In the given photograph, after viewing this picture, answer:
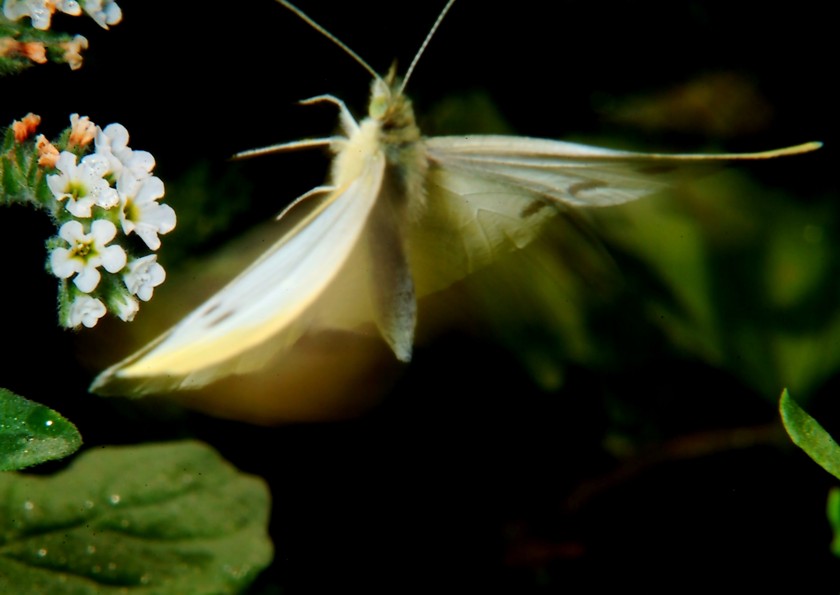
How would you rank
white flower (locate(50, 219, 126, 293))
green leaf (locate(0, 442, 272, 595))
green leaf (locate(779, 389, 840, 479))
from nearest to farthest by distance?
green leaf (locate(779, 389, 840, 479))
white flower (locate(50, 219, 126, 293))
green leaf (locate(0, 442, 272, 595))

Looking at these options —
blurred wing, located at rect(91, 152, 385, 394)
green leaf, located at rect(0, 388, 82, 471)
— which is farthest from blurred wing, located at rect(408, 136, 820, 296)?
→ green leaf, located at rect(0, 388, 82, 471)

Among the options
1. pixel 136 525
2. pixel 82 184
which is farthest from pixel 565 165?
pixel 136 525

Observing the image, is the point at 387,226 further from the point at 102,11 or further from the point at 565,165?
the point at 102,11

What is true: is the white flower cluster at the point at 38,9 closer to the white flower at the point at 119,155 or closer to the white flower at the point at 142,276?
the white flower at the point at 119,155

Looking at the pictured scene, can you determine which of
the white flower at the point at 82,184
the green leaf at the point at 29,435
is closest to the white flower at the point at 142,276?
the white flower at the point at 82,184

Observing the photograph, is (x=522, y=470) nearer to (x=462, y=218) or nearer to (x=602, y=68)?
(x=462, y=218)

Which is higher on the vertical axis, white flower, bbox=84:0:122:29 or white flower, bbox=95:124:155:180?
white flower, bbox=84:0:122:29

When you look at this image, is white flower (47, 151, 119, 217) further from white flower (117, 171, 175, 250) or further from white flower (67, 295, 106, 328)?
white flower (67, 295, 106, 328)
